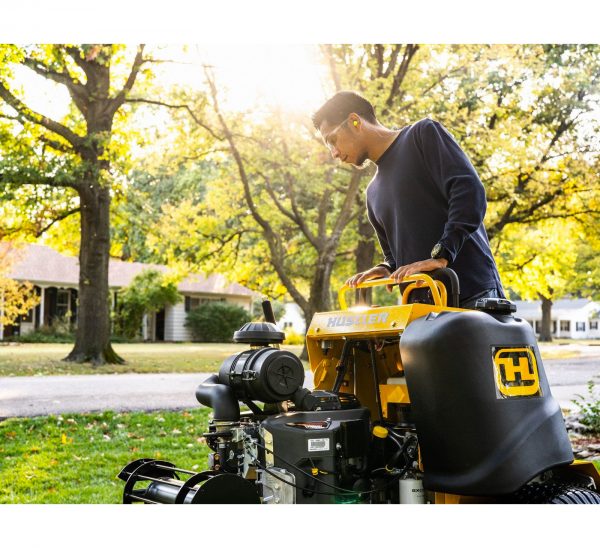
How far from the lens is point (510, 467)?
5.83 ft

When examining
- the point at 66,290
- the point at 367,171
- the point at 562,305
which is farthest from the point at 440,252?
the point at 562,305

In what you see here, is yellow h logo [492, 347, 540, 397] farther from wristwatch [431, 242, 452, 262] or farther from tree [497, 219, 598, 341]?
tree [497, 219, 598, 341]

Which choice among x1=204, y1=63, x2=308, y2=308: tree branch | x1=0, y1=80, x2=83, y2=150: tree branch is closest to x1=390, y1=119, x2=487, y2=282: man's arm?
x1=204, y1=63, x2=308, y2=308: tree branch

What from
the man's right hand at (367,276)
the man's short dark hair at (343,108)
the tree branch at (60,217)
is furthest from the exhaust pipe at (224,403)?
the tree branch at (60,217)

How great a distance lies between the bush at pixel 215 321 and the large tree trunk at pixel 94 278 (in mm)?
12884

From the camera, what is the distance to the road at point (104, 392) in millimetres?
6031

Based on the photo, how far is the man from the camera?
2.06m

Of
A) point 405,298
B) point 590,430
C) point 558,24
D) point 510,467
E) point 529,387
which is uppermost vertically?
point 558,24

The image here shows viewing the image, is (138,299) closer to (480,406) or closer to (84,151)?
(84,151)

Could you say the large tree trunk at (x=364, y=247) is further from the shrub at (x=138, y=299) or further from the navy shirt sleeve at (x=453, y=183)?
the navy shirt sleeve at (x=453, y=183)

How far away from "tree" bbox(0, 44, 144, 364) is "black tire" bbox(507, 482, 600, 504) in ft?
27.6
